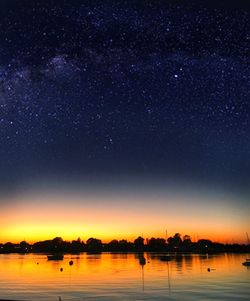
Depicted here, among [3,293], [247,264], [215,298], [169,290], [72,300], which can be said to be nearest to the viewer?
[72,300]

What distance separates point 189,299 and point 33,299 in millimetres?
23832

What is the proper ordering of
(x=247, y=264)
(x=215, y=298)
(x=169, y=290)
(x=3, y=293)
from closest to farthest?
(x=215, y=298) → (x=3, y=293) → (x=169, y=290) → (x=247, y=264)

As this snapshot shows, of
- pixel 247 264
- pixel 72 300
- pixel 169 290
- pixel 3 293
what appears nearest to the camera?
pixel 72 300

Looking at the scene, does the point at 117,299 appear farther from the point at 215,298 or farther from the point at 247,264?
the point at 247,264

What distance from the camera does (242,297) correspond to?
184ft

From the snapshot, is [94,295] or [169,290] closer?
[94,295]

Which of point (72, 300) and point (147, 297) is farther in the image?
point (147, 297)

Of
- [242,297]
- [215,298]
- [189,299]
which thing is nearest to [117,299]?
[189,299]

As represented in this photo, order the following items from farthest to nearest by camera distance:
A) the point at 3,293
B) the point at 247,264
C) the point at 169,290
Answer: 1. the point at 247,264
2. the point at 169,290
3. the point at 3,293

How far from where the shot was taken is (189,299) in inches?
2133

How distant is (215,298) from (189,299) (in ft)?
13.6

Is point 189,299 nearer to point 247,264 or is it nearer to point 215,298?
point 215,298

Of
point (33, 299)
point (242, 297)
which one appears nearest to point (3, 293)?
point (33, 299)

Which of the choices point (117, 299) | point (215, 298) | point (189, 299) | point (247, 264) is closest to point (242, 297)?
point (215, 298)
